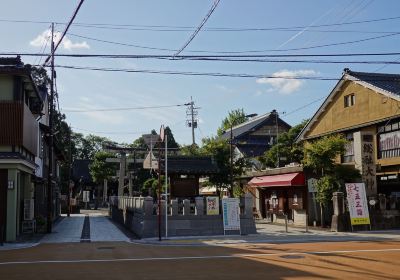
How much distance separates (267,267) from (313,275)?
1.67m

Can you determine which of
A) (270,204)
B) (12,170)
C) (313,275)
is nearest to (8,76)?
(12,170)

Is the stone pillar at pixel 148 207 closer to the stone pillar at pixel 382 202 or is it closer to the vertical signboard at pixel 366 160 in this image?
the vertical signboard at pixel 366 160

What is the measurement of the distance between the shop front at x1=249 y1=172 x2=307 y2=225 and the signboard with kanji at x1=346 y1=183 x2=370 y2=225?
3921 mm

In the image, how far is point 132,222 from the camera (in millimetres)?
27766

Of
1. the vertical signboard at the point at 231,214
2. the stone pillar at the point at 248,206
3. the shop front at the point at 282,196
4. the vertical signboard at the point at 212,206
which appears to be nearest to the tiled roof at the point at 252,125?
the shop front at the point at 282,196

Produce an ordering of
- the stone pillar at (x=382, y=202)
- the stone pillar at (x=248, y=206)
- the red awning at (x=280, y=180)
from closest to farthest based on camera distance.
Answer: the stone pillar at (x=248, y=206), the stone pillar at (x=382, y=202), the red awning at (x=280, y=180)

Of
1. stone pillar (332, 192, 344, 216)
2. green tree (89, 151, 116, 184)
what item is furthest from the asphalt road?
green tree (89, 151, 116, 184)

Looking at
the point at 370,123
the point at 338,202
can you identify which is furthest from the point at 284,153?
the point at 338,202

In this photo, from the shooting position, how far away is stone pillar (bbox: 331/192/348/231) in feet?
82.2

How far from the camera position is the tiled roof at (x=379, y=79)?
3131cm

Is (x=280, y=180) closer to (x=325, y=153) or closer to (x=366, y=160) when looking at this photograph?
(x=325, y=153)

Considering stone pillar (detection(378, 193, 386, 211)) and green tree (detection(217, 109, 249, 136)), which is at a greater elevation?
green tree (detection(217, 109, 249, 136))

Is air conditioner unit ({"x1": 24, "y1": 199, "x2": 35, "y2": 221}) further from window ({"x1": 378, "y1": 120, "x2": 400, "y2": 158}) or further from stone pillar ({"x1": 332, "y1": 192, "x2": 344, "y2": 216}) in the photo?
window ({"x1": 378, "y1": 120, "x2": 400, "y2": 158})

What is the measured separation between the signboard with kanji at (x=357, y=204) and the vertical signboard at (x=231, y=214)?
5.87m
